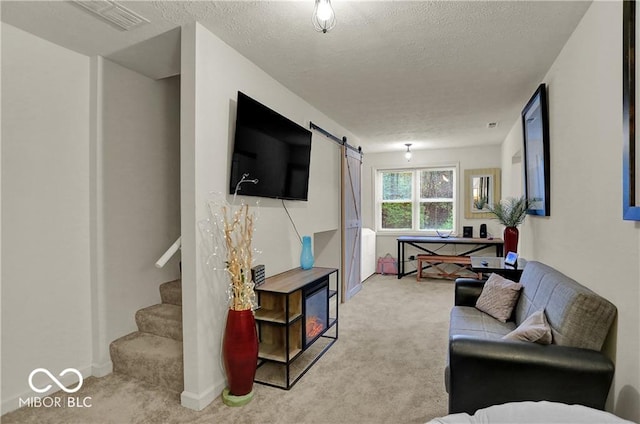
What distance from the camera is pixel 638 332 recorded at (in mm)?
1378

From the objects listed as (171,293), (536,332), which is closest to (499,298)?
(536,332)

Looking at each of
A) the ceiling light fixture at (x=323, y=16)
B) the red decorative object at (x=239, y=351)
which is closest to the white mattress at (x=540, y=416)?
the red decorative object at (x=239, y=351)

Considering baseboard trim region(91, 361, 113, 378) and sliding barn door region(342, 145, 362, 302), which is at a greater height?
sliding barn door region(342, 145, 362, 302)

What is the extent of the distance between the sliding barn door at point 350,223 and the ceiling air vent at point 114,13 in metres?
2.98

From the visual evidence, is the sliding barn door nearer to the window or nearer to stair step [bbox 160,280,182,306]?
the window

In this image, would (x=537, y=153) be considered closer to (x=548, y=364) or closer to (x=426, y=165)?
(x=548, y=364)

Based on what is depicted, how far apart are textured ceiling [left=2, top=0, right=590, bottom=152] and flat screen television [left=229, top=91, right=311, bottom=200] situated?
0.43m

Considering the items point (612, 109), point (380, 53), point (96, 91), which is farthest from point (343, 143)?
point (612, 109)

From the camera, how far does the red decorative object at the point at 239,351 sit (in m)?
2.15

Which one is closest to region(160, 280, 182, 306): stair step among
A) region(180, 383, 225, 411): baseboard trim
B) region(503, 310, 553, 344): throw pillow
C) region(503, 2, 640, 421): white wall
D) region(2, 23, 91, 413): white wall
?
region(2, 23, 91, 413): white wall

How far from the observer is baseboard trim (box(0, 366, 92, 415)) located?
204 centimetres

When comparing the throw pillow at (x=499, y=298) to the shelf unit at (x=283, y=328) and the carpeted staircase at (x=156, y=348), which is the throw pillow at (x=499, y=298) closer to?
the shelf unit at (x=283, y=328)

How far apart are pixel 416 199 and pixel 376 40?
15.3ft

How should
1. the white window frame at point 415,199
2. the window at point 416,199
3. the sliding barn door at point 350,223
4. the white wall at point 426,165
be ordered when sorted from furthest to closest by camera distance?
the window at point 416,199, the white window frame at point 415,199, the white wall at point 426,165, the sliding barn door at point 350,223
